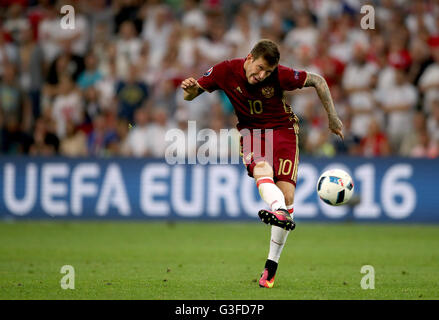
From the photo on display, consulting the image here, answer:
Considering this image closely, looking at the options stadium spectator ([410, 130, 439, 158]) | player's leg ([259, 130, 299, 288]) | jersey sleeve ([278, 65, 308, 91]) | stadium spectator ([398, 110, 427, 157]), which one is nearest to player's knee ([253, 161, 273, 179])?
player's leg ([259, 130, 299, 288])

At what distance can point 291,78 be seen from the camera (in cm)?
887

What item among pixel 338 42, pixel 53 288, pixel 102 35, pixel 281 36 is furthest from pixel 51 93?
pixel 53 288

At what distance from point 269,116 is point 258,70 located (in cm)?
72

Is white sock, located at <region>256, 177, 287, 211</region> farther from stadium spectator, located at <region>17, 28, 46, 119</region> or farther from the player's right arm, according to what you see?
stadium spectator, located at <region>17, 28, 46, 119</region>

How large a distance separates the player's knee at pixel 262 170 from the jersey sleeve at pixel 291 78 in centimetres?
89

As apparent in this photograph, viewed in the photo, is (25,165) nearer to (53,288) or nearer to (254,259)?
(254,259)

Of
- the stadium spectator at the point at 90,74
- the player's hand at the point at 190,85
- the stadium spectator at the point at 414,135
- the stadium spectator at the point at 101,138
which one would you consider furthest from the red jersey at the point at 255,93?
the stadium spectator at the point at 90,74

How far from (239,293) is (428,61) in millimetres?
11835

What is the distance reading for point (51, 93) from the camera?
19.4 m

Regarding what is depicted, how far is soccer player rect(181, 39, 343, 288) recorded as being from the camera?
888 cm

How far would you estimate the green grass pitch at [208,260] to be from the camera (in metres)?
8.41

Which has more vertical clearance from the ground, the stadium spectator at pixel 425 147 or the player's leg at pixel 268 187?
the stadium spectator at pixel 425 147

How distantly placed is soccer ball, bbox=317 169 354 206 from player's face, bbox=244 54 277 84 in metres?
1.43

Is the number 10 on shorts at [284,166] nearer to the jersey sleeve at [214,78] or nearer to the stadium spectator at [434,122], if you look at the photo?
the jersey sleeve at [214,78]
